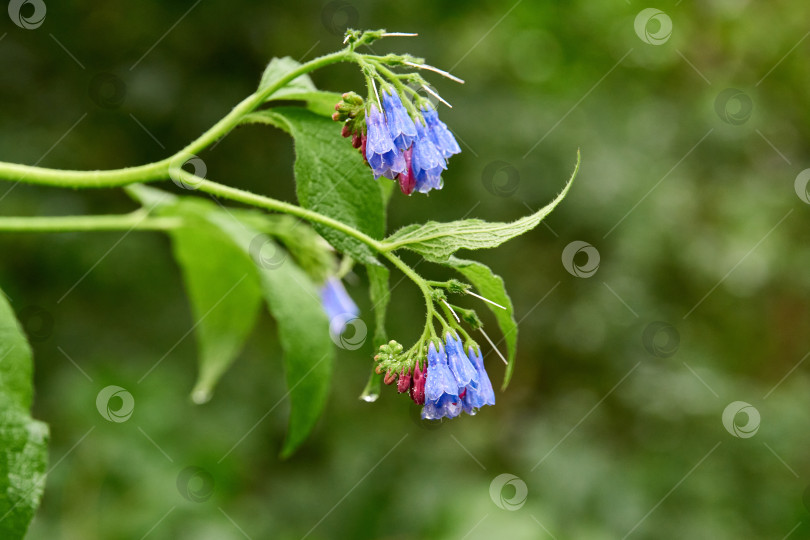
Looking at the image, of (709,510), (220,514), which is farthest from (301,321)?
(709,510)

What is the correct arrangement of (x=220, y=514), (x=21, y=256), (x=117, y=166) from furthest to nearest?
(x=117, y=166) < (x=21, y=256) < (x=220, y=514)

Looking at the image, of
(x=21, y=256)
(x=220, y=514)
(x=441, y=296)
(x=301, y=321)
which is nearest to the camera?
(x=441, y=296)

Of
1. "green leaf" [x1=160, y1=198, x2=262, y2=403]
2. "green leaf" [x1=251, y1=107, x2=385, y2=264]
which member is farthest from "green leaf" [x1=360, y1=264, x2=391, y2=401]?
"green leaf" [x1=160, y1=198, x2=262, y2=403]

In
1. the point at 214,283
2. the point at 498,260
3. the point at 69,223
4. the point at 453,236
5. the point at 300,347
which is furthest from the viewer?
the point at 498,260

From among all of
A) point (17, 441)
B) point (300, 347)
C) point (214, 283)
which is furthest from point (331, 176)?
point (214, 283)

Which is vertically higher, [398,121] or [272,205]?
[398,121]

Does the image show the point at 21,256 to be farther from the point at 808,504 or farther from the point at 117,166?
the point at 808,504

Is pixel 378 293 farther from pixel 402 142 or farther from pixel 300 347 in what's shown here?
pixel 300 347
